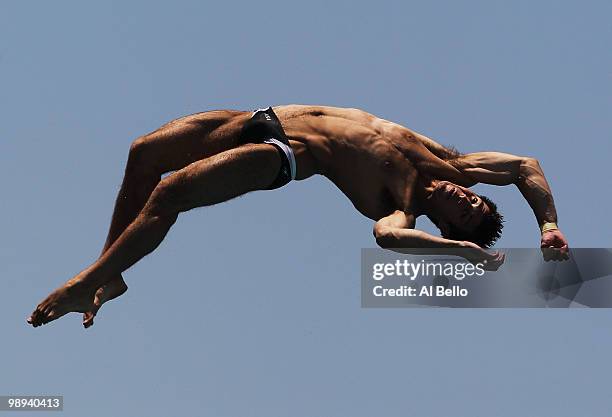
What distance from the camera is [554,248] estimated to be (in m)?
17.7

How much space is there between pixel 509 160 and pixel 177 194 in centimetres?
413

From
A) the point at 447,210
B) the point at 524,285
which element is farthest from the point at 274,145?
the point at 524,285

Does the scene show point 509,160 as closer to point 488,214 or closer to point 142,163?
point 488,214

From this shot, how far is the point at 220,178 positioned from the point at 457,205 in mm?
2859

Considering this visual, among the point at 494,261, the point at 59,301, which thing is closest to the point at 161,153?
the point at 59,301

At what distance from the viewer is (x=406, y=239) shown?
17.2 metres

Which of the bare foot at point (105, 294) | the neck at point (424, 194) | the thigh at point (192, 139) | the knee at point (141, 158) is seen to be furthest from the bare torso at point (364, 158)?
the bare foot at point (105, 294)

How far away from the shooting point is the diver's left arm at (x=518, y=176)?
59.7ft

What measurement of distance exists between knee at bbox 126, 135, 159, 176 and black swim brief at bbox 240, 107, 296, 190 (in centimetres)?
116

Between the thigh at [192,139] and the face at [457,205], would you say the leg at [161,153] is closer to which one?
the thigh at [192,139]

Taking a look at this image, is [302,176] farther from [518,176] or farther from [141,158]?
[518,176]

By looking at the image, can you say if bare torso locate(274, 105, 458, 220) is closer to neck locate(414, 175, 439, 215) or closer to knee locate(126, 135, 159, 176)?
neck locate(414, 175, 439, 215)

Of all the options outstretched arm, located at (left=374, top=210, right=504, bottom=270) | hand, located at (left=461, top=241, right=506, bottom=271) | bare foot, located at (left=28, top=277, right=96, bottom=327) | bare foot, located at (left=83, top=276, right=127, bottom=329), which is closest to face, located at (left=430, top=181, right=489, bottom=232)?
outstretched arm, located at (left=374, top=210, right=504, bottom=270)

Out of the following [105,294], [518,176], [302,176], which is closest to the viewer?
[302,176]
